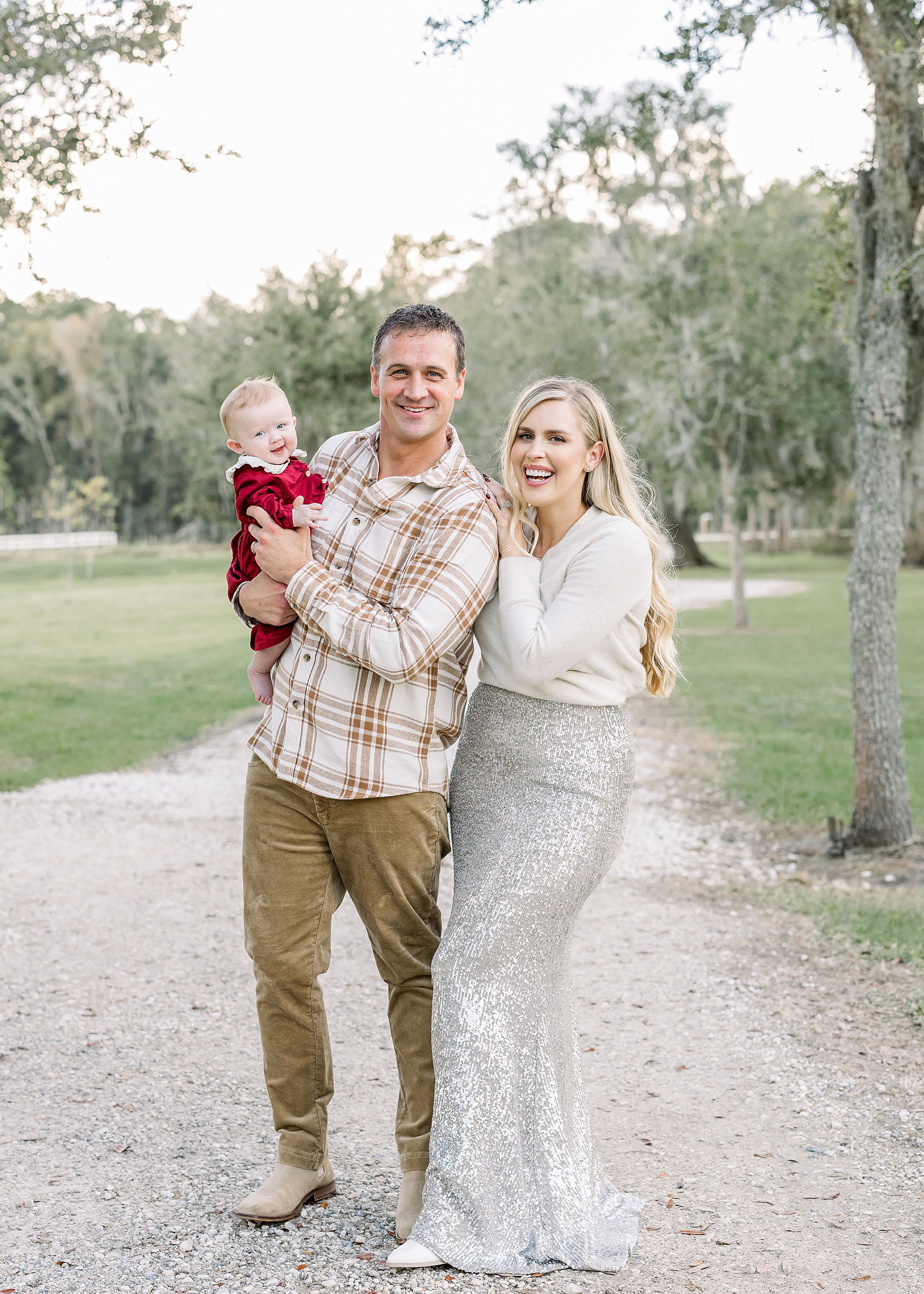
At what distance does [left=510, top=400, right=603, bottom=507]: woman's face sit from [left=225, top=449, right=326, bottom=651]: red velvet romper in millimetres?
544

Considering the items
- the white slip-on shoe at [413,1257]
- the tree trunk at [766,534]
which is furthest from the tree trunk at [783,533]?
the white slip-on shoe at [413,1257]

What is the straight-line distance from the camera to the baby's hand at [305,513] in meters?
3.00

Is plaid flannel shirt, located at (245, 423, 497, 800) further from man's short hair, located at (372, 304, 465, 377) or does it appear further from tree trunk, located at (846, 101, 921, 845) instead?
tree trunk, located at (846, 101, 921, 845)

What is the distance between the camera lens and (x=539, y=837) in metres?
2.99

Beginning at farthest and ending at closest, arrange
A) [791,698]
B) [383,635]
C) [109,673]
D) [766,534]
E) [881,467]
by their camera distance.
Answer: [766,534]
[109,673]
[791,698]
[881,467]
[383,635]

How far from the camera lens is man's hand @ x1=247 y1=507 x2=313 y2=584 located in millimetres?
2924

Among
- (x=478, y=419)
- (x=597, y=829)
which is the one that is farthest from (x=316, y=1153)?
(x=478, y=419)

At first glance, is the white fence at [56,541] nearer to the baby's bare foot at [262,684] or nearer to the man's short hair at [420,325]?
the baby's bare foot at [262,684]

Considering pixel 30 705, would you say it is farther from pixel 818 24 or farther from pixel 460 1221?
pixel 460 1221

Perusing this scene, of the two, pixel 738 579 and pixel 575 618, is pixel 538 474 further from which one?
pixel 738 579

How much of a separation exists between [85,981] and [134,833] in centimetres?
295

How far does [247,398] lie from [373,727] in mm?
921

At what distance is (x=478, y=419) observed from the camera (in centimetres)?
2555

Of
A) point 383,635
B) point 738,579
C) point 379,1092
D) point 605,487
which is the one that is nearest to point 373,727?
point 383,635
